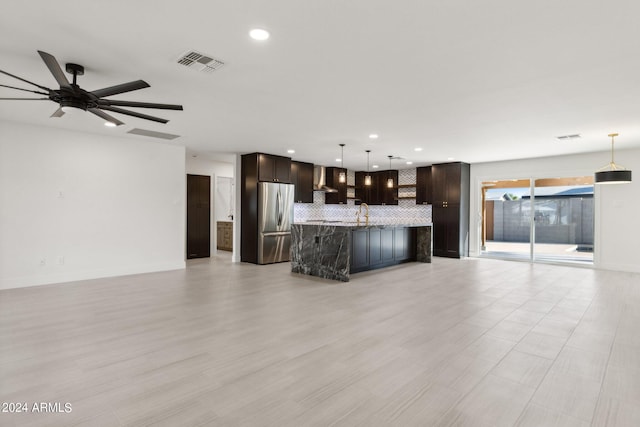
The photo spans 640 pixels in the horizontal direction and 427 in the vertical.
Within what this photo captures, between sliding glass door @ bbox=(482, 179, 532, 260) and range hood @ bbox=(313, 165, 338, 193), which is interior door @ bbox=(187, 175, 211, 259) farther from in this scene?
sliding glass door @ bbox=(482, 179, 532, 260)

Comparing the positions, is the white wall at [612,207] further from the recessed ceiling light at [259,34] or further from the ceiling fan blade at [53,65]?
the ceiling fan blade at [53,65]

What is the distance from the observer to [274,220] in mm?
7758

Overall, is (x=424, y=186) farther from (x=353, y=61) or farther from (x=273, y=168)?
(x=353, y=61)

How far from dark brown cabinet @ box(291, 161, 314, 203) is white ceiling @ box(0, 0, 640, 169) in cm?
345

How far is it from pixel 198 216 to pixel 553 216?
9.08 meters

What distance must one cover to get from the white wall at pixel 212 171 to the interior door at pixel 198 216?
104mm

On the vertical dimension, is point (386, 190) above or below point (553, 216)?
above

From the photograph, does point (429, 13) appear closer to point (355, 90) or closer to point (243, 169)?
point (355, 90)

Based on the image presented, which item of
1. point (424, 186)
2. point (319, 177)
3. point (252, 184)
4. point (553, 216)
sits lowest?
point (553, 216)

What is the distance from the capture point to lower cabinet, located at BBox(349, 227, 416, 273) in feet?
20.4

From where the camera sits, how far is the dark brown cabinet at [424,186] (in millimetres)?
9477

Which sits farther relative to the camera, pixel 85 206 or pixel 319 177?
pixel 319 177

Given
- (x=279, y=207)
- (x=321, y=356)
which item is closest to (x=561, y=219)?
(x=279, y=207)

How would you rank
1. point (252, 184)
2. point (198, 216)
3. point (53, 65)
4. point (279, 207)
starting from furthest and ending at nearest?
point (198, 216) < point (279, 207) < point (252, 184) < point (53, 65)
